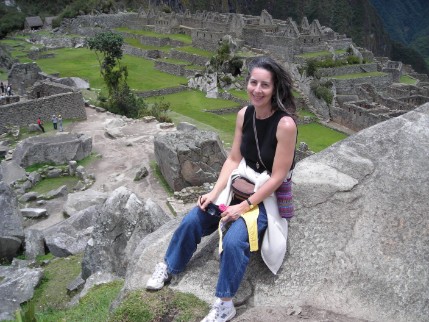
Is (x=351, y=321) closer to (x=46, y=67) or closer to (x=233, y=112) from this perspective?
(x=233, y=112)

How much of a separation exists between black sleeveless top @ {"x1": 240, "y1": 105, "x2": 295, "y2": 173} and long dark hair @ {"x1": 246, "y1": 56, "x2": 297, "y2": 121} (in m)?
0.07

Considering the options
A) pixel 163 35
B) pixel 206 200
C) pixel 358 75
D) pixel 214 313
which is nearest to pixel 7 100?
pixel 206 200

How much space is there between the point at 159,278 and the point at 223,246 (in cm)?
67

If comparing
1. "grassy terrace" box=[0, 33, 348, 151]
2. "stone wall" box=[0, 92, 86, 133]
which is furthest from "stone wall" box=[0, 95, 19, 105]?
"grassy terrace" box=[0, 33, 348, 151]

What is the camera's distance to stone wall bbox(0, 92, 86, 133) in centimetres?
1978

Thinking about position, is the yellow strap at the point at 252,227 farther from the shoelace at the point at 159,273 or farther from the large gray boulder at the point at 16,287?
the large gray boulder at the point at 16,287

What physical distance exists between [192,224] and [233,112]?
29646mm

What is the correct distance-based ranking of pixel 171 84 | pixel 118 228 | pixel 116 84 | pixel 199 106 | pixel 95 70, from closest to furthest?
pixel 118 228 → pixel 116 84 → pixel 199 106 → pixel 171 84 → pixel 95 70

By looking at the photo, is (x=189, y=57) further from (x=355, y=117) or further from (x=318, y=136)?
(x=318, y=136)

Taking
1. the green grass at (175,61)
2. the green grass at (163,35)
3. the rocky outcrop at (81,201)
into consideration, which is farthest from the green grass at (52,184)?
the green grass at (163,35)

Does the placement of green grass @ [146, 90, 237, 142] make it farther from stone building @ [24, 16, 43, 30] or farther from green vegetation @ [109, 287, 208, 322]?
stone building @ [24, 16, 43, 30]

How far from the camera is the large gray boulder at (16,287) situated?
826 cm

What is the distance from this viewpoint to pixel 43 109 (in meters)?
20.6

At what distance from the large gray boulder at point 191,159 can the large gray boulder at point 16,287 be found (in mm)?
5169
